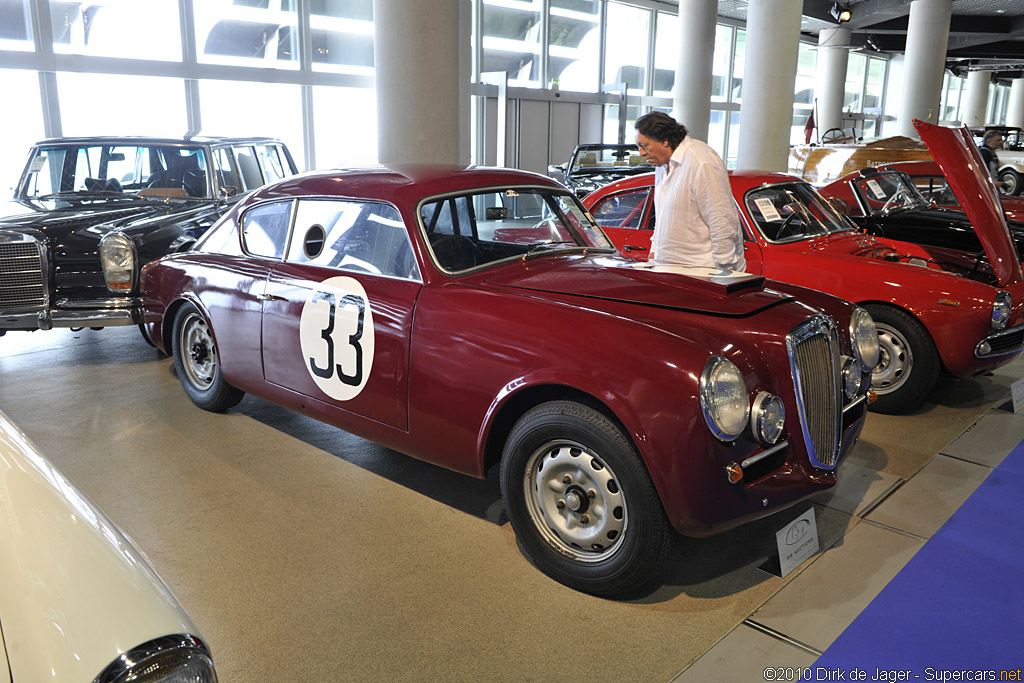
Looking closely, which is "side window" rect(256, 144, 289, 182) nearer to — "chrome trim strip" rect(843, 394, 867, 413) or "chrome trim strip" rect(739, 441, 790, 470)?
"chrome trim strip" rect(843, 394, 867, 413)

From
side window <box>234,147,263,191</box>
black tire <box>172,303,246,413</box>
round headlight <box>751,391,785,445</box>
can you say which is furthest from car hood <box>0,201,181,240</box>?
round headlight <box>751,391,785,445</box>

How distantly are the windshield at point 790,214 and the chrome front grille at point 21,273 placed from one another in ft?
16.9

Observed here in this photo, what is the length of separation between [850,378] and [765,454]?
0.81 metres

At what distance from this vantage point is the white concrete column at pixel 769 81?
13.0m

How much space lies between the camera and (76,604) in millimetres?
1467

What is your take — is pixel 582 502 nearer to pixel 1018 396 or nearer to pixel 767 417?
pixel 767 417

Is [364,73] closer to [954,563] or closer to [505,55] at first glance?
[505,55]

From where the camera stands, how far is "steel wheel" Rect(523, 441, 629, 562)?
2926mm

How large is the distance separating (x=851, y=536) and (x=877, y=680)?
3.47 feet

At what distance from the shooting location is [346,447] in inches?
178

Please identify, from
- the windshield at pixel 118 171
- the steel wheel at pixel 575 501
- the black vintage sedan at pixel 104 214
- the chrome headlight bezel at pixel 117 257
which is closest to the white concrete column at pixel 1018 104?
the black vintage sedan at pixel 104 214

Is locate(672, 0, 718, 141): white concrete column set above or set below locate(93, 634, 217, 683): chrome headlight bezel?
above

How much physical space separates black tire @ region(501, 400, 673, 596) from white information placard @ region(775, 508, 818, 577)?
23.2 inches

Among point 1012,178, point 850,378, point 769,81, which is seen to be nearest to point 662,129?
point 850,378
